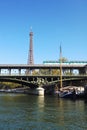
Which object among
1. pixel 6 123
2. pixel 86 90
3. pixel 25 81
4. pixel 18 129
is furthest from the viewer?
pixel 25 81

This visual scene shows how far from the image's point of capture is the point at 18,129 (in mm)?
40406

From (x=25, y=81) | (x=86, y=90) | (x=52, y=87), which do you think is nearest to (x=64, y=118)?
(x=86, y=90)

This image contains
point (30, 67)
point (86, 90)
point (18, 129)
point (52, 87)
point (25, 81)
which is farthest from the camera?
point (52, 87)

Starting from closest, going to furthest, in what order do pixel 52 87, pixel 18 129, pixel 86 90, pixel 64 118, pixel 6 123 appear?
pixel 18 129 → pixel 6 123 → pixel 64 118 → pixel 86 90 → pixel 52 87

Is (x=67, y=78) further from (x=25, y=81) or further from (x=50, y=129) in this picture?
(x=50, y=129)

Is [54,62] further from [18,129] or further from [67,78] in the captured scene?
[18,129]

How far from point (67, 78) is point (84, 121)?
95.6 metres

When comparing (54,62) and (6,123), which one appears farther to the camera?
(54,62)

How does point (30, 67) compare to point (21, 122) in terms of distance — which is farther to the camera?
point (30, 67)

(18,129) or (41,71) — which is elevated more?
(41,71)

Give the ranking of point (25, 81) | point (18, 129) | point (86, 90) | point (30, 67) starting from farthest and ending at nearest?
point (30, 67)
point (25, 81)
point (86, 90)
point (18, 129)

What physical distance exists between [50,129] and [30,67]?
111 meters

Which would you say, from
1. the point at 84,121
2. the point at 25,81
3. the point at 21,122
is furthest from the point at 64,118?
the point at 25,81

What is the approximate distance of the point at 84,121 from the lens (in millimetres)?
47500
